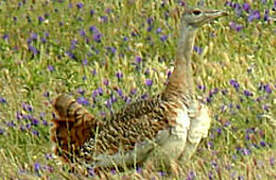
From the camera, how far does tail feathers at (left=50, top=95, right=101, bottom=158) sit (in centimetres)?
669

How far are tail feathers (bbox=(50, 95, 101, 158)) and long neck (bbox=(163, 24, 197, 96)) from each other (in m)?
0.54

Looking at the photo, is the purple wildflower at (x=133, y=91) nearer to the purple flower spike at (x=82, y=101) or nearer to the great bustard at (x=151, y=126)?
the purple flower spike at (x=82, y=101)

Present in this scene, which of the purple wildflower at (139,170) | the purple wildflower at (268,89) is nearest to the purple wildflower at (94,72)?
the purple wildflower at (268,89)

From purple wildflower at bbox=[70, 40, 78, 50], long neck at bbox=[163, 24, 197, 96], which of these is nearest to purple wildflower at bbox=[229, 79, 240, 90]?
long neck at bbox=[163, 24, 197, 96]

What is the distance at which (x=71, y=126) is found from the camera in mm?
6730

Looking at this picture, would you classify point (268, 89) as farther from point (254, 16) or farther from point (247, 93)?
point (254, 16)

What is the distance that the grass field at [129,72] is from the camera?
6449 millimetres

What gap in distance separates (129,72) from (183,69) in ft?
6.01

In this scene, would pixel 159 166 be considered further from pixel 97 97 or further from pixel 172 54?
pixel 172 54

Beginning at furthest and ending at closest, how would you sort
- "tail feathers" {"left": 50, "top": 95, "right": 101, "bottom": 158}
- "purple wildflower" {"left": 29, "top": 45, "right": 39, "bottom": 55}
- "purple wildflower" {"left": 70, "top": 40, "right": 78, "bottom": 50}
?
"purple wildflower" {"left": 70, "top": 40, "right": 78, "bottom": 50}
"purple wildflower" {"left": 29, "top": 45, "right": 39, "bottom": 55}
"tail feathers" {"left": 50, "top": 95, "right": 101, "bottom": 158}

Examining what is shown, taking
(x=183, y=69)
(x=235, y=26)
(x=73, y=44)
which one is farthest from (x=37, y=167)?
(x=235, y=26)

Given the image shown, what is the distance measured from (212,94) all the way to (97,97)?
0.79 m

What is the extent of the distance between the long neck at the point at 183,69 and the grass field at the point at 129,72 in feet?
1.34

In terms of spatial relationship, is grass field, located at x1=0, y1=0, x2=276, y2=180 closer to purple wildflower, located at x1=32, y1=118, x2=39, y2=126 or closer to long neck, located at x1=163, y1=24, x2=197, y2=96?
purple wildflower, located at x1=32, y1=118, x2=39, y2=126
